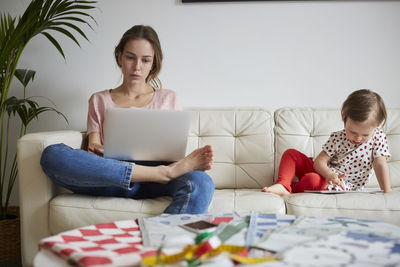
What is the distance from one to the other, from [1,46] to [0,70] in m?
0.12

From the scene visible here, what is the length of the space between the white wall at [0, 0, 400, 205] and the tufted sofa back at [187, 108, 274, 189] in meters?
0.32

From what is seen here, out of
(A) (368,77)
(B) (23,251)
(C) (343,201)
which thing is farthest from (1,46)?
(A) (368,77)

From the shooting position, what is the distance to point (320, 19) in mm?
2488

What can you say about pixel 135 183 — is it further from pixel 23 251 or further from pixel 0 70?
pixel 0 70

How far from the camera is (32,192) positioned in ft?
5.44

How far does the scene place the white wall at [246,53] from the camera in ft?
8.16

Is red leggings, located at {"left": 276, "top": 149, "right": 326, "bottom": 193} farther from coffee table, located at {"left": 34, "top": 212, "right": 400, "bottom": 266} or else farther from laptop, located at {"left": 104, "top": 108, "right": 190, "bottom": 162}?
coffee table, located at {"left": 34, "top": 212, "right": 400, "bottom": 266}

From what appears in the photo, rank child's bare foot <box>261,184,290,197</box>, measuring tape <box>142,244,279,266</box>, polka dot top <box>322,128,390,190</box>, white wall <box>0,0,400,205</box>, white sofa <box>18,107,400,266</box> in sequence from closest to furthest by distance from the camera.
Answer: measuring tape <box>142,244,279,266</box> → white sofa <box>18,107,400,266</box> → child's bare foot <box>261,184,290,197</box> → polka dot top <box>322,128,390,190</box> → white wall <box>0,0,400,205</box>

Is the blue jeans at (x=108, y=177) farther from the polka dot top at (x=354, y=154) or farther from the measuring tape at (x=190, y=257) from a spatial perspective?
the polka dot top at (x=354, y=154)

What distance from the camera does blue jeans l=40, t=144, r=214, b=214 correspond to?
57.9 inches

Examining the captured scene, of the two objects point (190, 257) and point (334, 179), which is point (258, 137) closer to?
point (334, 179)

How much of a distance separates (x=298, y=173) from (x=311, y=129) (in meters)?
0.30

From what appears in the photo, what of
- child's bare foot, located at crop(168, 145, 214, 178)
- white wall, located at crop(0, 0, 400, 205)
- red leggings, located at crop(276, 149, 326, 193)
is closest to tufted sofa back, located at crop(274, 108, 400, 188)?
red leggings, located at crop(276, 149, 326, 193)

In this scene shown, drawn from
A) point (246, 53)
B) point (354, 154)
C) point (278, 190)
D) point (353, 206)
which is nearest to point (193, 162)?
point (278, 190)
